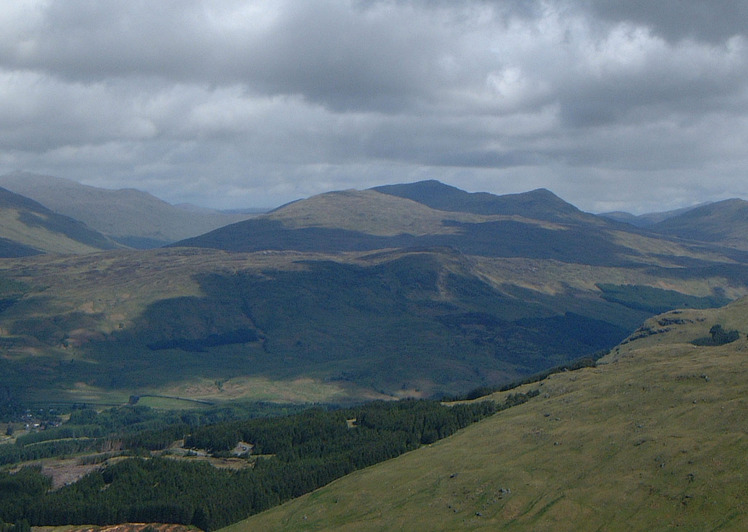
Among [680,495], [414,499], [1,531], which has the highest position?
[680,495]

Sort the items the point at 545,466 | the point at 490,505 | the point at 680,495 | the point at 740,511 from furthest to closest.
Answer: the point at 545,466, the point at 490,505, the point at 680,495, the point at 740,511

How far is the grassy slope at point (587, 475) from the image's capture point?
128250 millimetres

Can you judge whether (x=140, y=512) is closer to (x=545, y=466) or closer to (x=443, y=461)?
(x=443, y=461)

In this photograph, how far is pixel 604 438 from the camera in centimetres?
16262

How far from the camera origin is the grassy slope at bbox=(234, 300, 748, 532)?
128m

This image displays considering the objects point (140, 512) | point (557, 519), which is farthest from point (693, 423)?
point (140, 512)

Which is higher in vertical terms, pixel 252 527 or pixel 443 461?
pixel 443 461

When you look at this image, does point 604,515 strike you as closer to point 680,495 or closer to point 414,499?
point 680,495

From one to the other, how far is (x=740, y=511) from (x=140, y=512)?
132438 mm

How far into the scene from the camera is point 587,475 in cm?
14750

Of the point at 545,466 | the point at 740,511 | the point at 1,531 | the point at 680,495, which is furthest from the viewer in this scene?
the point at 1,531

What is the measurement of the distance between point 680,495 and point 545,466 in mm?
33916

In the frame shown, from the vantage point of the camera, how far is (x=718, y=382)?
176 meters

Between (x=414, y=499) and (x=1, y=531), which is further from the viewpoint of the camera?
(x=1, y=531)
